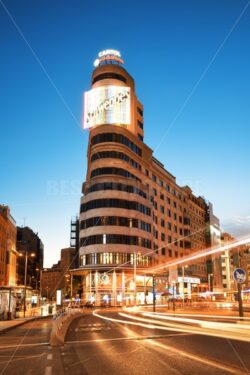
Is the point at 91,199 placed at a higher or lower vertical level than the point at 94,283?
higher

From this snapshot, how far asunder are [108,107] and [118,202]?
851 inches

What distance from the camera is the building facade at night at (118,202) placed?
75250 mm

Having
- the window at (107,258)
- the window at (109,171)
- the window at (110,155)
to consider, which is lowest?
the window at (107,258)

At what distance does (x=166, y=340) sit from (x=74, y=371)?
6.73 meters

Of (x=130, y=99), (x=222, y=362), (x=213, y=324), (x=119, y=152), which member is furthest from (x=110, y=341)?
(x=130, y=99)

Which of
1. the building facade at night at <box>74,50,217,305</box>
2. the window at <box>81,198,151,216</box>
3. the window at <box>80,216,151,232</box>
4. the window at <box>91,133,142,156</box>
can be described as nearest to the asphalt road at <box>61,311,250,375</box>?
the building facade at night at <box>74,50,217,305</box>

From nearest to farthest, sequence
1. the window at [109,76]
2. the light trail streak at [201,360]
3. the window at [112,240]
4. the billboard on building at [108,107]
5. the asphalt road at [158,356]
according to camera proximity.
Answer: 1. the light trail streak at [201,360]
2. the asphalt road at [158,356]
3. the window at [112,240]
4. the billboard on building at [108,107]
5. the window at [109,76]

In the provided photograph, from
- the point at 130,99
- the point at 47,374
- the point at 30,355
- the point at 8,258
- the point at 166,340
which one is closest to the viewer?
the point at 47,374

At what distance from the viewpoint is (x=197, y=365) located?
966 centimetres

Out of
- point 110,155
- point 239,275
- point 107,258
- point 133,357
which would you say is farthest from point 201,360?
point 110,155

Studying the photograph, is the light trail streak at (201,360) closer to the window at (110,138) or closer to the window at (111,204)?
the window at (111,204)

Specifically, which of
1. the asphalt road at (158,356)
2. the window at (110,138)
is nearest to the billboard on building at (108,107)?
the window at (110,138)

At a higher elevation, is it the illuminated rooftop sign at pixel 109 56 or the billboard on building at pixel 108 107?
the illuminated rooftop sign at pixel 109 56

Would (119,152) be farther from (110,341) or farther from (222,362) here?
(222,362)
